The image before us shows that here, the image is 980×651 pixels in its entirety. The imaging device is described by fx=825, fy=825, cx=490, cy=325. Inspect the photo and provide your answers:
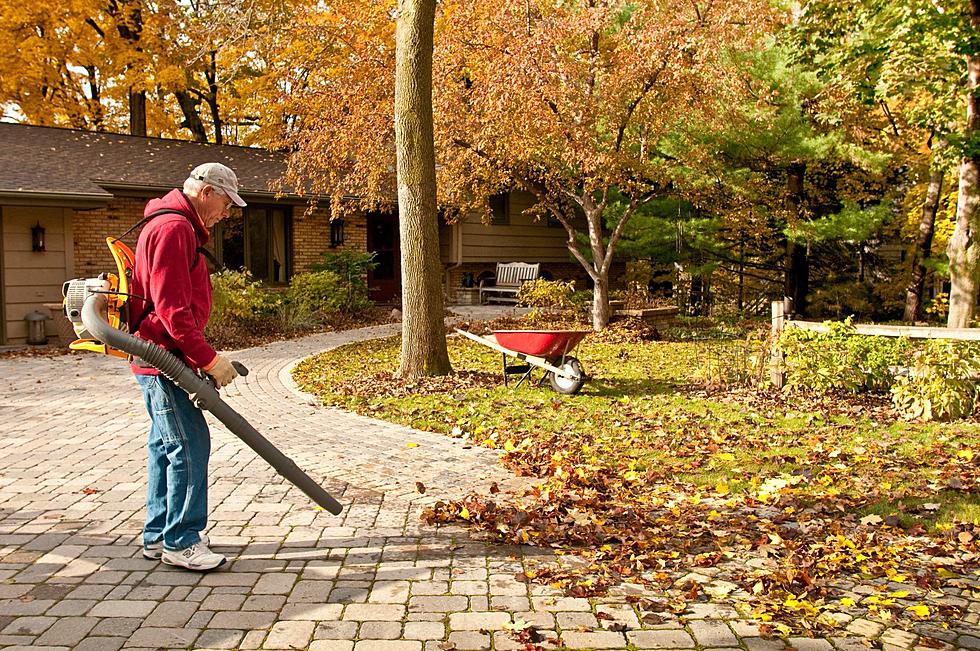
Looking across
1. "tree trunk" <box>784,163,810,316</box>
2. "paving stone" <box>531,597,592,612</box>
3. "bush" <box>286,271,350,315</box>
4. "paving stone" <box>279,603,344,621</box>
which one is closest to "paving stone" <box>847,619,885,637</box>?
"paving stone" <box>531,597,592,612</box>

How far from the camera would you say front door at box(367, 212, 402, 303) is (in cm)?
2281

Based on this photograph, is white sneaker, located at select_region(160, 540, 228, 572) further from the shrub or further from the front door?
the front door

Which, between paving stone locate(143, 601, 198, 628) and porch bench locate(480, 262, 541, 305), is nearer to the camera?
paving stone locate(143, 601, 198, 628)

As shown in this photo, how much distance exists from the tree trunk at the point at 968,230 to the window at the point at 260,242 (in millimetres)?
14432

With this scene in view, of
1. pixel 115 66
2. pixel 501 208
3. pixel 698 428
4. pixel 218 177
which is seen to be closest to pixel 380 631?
pixel 218 177

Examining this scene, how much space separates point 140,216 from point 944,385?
1590 cm

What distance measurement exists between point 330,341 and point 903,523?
1143 cm

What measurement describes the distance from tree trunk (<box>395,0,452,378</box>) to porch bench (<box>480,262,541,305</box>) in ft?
38.8

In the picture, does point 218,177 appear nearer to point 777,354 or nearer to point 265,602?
point 265,602

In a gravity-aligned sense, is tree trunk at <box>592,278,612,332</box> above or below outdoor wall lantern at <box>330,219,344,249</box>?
below

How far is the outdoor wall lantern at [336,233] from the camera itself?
2106 cm

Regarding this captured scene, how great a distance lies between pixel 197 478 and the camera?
411 cm

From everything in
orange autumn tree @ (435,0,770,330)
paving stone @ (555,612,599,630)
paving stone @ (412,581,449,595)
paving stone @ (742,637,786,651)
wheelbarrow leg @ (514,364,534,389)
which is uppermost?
orange autumn tree @ (435,0,770,330)

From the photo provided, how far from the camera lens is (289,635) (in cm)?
349
